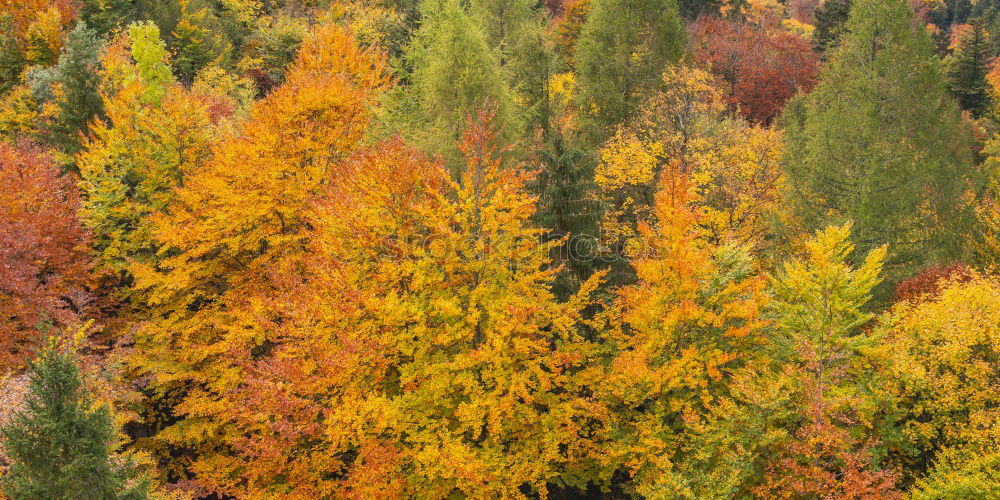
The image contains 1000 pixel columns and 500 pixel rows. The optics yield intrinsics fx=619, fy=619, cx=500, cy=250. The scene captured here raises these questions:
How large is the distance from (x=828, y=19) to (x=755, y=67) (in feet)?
39.5

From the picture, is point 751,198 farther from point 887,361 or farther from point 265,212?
point 265,212

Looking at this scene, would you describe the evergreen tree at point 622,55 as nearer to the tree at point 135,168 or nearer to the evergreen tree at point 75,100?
the tree at point 135,168

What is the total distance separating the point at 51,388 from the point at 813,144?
28233mm

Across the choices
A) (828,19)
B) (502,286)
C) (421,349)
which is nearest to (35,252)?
(421,349)

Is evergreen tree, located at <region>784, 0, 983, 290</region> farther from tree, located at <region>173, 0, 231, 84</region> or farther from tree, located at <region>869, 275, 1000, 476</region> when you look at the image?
tree, located at <region>173, 0, 231, 84</region>

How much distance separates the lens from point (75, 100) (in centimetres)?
2797

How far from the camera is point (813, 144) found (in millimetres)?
27344

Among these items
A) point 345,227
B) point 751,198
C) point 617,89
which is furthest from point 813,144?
point 345,227

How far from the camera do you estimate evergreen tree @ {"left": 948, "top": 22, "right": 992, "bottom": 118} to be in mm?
49062

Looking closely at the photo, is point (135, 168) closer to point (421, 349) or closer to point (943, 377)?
point (421, 349)

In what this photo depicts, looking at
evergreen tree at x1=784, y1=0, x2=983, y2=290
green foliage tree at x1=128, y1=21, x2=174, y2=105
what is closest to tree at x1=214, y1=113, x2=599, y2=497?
evergreen tree at x1=784, y1=0, x2=983, y2=290

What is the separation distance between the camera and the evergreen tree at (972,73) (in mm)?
49062

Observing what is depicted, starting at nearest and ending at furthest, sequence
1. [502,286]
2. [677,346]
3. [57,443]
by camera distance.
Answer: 1. [57,443]
2. [677,346]
3. [502,286]

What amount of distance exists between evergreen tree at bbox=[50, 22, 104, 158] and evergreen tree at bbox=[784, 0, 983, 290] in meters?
32.3
